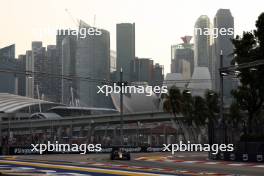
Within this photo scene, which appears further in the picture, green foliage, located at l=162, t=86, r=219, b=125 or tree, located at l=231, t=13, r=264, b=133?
green foliage, located at l=162, t=86, r=219, b=125

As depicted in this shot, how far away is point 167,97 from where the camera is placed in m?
101

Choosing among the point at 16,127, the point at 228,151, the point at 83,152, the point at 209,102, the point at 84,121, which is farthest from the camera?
the point at 16,127

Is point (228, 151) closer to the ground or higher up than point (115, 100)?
closer to the ground

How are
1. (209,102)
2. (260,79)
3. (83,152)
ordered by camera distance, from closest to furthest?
(260,79) → (83,152) → (209,102)

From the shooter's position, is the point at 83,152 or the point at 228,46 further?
the point at 228,46

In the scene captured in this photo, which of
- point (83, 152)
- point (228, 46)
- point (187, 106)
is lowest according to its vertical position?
point (83, 152)

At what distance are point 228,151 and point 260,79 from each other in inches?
331

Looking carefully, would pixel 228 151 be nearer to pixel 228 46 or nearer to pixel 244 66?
pixel 244 66

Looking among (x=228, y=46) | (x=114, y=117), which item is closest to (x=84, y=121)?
(x=114, y=117)

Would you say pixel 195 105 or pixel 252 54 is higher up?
pixel 252 54

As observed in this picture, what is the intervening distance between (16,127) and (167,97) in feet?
305

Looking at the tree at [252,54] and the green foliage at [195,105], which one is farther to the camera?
the green foliage at [195,105]

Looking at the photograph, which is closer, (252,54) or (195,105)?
(252,54)

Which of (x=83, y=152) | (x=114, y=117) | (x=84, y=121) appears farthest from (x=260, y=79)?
(x=84, y=121)
